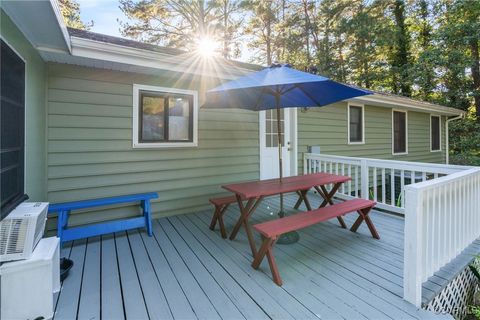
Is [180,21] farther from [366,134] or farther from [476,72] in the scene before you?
[476,72]

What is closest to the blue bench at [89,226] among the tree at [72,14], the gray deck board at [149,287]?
the gray deck board at [149,287]

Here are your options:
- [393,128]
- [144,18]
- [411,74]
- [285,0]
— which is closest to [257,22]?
[285,0]

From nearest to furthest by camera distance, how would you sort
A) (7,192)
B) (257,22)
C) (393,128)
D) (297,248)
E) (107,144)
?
(7,192)
(297,248)
(107,144)
(393,128)
(257,22)

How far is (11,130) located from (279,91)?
8.40 feet

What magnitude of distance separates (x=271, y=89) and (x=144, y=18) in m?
10.7

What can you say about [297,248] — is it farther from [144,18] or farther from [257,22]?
[257,22]

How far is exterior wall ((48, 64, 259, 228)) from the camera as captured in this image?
3141 mm

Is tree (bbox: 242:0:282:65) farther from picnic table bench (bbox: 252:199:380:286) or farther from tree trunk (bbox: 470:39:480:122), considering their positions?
picnic table bench (bbox: 252:199:380:286)

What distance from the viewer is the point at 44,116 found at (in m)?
3.00

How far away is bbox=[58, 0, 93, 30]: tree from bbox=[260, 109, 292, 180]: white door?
1236 cm

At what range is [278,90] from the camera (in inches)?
117

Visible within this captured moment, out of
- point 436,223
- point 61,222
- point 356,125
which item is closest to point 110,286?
point 61,222

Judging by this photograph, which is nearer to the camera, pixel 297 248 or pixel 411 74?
pixel 297 248

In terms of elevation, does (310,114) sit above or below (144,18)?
below
